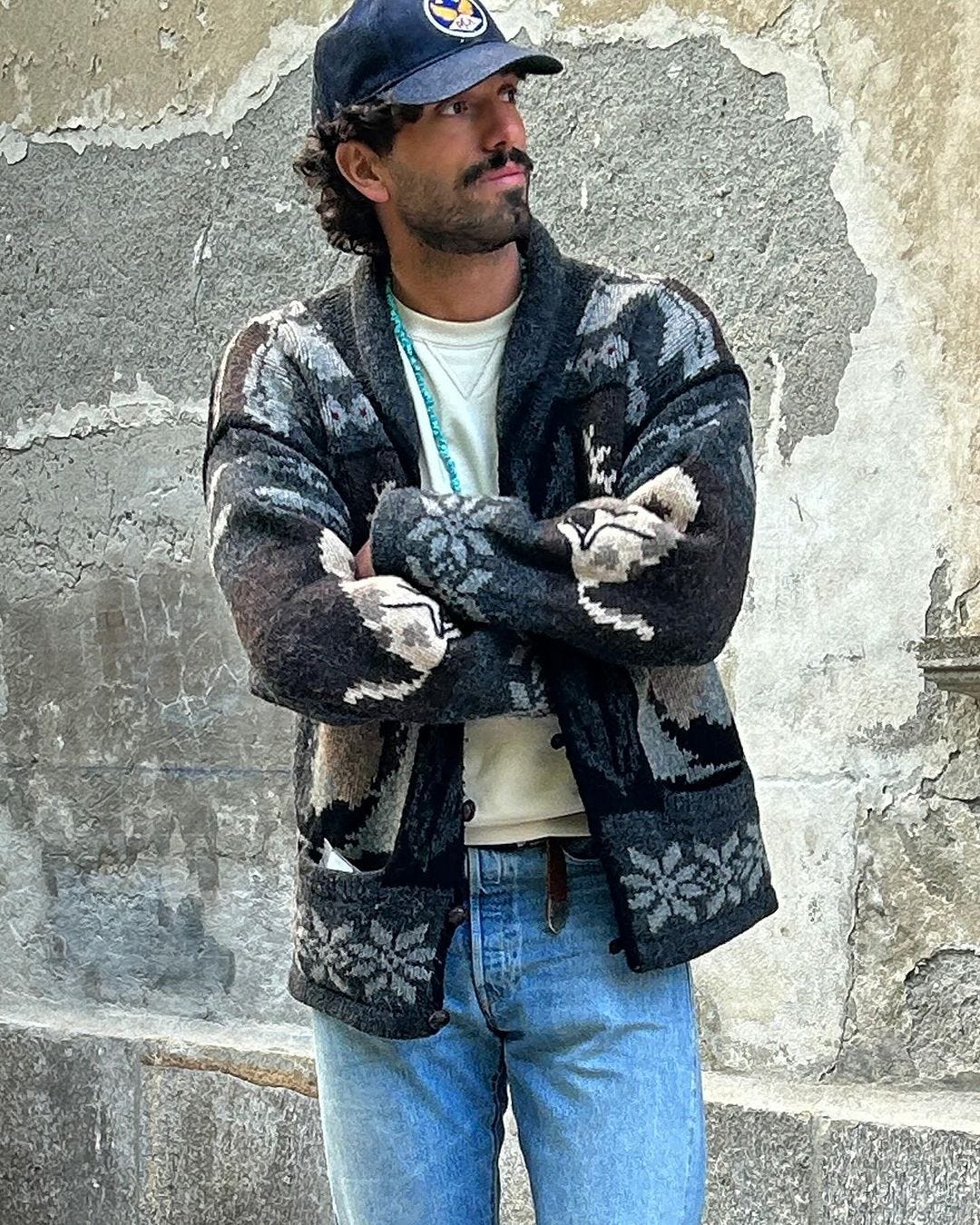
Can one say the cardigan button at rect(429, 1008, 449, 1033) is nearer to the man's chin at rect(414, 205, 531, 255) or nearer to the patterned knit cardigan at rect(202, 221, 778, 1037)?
the patterned knit cardigan at rect(202, 221, 778, 1037)

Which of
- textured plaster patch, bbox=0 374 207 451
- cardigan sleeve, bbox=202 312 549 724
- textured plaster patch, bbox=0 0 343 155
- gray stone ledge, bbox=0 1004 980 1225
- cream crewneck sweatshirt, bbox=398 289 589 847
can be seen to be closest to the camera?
cardigan sleeve, bbox=202 312 549 724

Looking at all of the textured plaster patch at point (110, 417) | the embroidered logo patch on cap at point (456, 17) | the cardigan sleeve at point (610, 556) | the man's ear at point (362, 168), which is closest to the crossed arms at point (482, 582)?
the cardigan sleeve at point (610, 556)

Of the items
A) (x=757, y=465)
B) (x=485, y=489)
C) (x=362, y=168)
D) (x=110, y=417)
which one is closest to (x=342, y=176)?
(x=362, y=168)

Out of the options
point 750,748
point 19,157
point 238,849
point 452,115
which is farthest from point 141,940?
point 452,115

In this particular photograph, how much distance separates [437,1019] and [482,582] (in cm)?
48

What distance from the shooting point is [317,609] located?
192 centimetres

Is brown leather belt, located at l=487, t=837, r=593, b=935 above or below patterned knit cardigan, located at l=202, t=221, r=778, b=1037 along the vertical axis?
below

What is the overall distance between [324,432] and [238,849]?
196cm

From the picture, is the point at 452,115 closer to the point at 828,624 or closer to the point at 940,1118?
the point at 828,624

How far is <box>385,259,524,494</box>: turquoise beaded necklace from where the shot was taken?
2.07 meters

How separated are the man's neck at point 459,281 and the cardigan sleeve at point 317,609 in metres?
0.19

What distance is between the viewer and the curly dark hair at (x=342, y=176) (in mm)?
2059

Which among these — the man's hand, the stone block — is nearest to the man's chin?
the man's hand

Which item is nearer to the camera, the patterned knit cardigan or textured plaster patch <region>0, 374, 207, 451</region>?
the patterned knit cardigan
